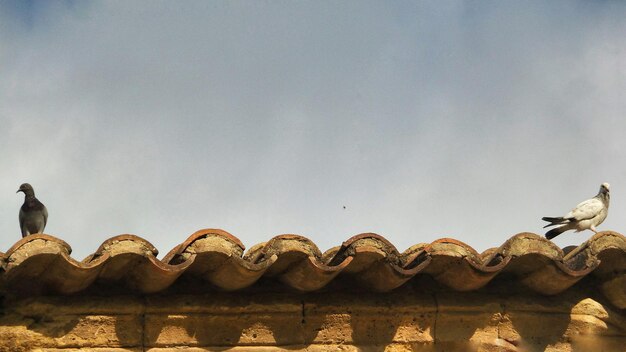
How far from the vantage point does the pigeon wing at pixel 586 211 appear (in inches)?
413

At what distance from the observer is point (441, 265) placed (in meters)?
6.32

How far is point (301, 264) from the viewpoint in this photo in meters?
6.18

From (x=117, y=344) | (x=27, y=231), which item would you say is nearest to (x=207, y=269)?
(x=117, y=344)

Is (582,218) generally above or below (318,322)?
above

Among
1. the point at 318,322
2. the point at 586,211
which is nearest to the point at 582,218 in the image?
the point at 586,211

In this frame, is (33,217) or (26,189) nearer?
(33,217)

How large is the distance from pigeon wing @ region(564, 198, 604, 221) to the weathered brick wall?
12.5ft

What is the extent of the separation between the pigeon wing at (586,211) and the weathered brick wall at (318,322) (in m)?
3.82

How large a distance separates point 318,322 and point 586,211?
15.8ft

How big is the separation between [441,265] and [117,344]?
1.69 metres

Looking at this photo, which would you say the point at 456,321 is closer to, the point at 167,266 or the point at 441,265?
the point at 441,265

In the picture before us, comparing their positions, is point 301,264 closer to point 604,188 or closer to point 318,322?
point 318,322

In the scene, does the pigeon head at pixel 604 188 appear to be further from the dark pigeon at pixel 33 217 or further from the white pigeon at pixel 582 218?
the dark pigeon at pixel 33 217

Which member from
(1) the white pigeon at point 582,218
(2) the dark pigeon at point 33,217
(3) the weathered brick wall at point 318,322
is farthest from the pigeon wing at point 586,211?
(2) the dark pigeon at point 33,217
